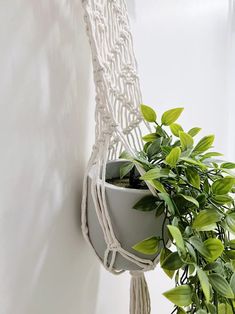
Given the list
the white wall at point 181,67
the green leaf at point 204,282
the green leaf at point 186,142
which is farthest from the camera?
the white wall at point 181,67

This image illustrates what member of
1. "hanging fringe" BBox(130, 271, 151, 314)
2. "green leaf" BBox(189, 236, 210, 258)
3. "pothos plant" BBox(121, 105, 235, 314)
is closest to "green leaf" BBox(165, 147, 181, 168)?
"pothos plant" BBox(121, 105, 235, 314)

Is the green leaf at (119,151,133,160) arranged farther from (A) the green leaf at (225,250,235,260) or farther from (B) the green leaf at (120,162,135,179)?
(A) the green leaf at (225,250,235,260)

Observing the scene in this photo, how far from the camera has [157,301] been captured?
1.03 metres

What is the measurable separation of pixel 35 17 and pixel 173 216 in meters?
0.32

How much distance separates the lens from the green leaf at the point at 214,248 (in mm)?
567

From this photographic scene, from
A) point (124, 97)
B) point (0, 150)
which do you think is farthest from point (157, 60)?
point (0, 150)

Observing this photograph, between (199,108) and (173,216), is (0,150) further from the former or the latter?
(199,108)

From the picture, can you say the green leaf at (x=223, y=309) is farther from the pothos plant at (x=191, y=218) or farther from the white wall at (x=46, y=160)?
the white wall at (x=46, y=160)

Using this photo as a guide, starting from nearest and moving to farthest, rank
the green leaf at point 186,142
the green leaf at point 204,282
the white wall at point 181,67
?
the green leaf at point 204,282, the green leaf at point 186,142, the white wall at point 181,67

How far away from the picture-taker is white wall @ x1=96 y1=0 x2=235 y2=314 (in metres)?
0.90

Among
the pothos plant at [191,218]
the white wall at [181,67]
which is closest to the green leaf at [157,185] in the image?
the pothos plant at [191,218]

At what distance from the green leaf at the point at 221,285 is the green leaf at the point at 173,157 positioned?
15 cm

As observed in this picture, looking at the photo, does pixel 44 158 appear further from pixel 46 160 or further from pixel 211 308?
pixel 211 308

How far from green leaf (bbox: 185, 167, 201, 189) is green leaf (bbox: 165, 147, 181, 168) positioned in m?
0.03
